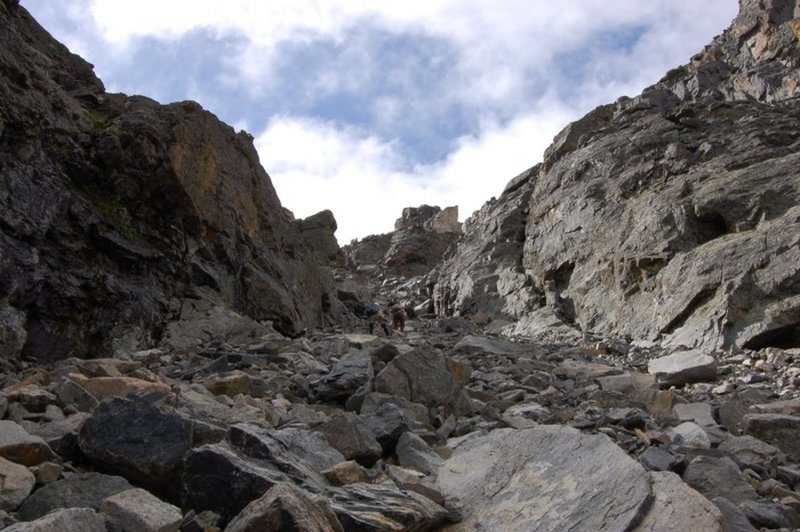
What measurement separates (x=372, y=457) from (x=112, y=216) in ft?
37.7

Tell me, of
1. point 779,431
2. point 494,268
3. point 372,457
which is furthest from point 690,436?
point 494,268

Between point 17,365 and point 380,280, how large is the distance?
49578 millimetres

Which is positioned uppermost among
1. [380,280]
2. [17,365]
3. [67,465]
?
[380,280]

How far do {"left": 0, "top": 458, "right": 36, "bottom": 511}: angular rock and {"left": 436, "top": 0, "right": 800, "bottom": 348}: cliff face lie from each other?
56.3ft

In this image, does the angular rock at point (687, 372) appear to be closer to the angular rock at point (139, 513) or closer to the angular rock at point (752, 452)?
the angular rock at point (752, 452)

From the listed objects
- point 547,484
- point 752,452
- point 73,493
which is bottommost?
point 752,452

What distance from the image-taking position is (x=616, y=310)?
23906 mm

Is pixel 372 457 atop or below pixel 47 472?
below

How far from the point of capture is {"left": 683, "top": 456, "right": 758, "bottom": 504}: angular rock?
17.1 feet

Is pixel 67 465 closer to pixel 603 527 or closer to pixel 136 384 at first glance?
pixel 136 384

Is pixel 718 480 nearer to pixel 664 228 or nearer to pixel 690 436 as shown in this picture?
pixel 690 436

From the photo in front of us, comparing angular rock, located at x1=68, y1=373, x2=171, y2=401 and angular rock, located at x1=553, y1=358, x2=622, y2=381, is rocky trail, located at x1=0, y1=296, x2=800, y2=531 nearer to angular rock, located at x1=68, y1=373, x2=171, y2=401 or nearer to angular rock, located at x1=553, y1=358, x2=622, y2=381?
angular rock, located at x1=68, y1=373, x2=171, y2=401

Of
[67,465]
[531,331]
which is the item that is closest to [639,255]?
[531,331]

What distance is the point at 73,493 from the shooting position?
4.26 metres
